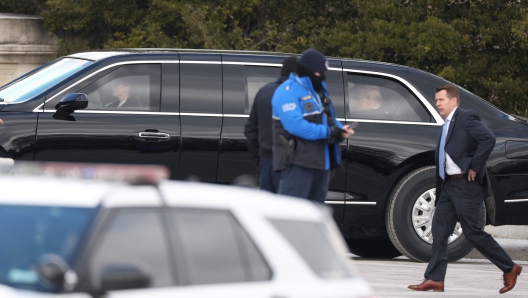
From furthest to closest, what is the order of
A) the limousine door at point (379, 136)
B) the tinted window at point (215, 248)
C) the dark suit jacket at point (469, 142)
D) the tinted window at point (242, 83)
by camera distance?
1. the limousine door at point (379, 136)
2. the tinted window at point (242, 83)
3. the dark suit jacket at point (469, 142)
4. the tinted window at point (215, 248)

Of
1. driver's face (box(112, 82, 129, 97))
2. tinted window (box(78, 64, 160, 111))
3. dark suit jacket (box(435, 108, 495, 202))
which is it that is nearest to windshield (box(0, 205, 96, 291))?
dark suit jacket (box(435, 108, 495, 202))

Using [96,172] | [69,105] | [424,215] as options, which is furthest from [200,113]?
[96,172]

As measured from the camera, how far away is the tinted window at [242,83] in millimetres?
9391

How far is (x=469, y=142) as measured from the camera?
8031 millimetres

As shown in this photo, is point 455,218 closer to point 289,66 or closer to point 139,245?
point 289,66

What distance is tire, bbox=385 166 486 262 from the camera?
9617 millimetres

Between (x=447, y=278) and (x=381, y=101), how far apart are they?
179 cm

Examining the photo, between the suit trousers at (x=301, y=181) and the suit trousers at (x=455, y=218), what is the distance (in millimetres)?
1454

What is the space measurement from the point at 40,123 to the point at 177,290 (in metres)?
5.23

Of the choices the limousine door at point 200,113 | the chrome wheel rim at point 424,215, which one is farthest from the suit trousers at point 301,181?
the chrome wheel rim at point 424,215

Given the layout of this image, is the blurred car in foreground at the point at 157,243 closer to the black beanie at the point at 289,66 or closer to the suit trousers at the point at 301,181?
the suit trousers at the point at 301,181

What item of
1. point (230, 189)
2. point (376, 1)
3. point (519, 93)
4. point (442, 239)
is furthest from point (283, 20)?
point (230, 189)

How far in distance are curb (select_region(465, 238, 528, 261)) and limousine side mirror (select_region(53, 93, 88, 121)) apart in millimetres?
4811

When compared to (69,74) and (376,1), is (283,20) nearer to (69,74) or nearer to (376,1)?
(376,1)
